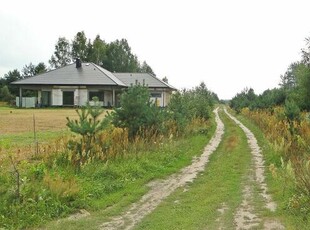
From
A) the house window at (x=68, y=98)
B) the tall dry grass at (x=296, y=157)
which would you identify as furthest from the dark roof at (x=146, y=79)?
the tall dry grass at (x=296, y=157)

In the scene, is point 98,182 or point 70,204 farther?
point 98,182

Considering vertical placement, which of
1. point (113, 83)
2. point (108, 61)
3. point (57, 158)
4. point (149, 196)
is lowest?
point (149, 196)

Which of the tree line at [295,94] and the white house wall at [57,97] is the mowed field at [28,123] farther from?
the white house wall at [57,97]

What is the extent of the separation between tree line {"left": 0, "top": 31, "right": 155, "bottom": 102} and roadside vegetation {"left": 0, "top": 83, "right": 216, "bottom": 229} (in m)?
63.7

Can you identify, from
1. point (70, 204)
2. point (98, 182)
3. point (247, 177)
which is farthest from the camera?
point (247, 177)

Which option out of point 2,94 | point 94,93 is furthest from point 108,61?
point 94,93

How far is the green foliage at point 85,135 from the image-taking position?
33.0ft

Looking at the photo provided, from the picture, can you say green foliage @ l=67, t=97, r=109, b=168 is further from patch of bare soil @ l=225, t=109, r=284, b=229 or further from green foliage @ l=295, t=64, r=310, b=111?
green foliage @ l=295, t=64, r=310, b=111

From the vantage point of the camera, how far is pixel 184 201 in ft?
26.9

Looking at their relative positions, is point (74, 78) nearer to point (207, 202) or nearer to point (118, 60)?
point (118, 60)

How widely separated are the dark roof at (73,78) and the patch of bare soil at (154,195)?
117ft

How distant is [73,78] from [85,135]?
130 ft

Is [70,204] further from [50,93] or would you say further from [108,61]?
[108,61]

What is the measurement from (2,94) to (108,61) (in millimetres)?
26591
